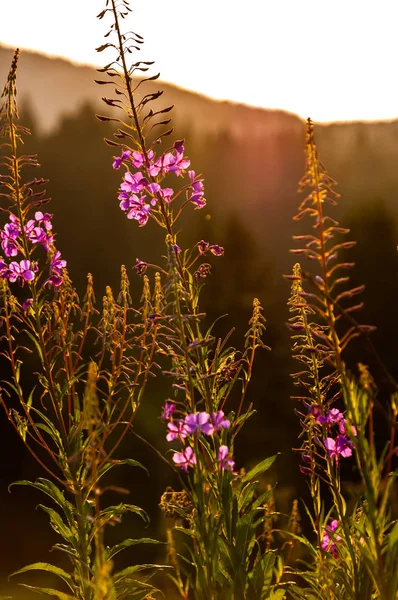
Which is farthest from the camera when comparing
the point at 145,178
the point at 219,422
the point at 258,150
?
the point at 258,150

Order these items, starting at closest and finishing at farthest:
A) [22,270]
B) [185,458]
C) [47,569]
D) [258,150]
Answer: [185,458] < [47,569] < [22,270] < [258,150]

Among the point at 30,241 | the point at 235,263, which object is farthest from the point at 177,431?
the point at 235,263

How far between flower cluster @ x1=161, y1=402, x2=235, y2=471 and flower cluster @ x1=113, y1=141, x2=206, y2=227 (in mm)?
1281

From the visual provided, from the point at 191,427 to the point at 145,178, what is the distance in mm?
1554

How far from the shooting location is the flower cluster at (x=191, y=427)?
10.9 feet

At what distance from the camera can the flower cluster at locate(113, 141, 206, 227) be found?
411 cm

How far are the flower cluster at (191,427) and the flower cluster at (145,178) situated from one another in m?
1.28

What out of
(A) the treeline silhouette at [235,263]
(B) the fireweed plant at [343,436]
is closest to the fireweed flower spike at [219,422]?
(B) the fireweed plant at [343,436]

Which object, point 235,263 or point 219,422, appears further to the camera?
point 235,263

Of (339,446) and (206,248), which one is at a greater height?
(206,248)

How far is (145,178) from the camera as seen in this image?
4.13 metres

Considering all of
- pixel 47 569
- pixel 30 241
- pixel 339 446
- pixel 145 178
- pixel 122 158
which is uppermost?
pixel 122 158

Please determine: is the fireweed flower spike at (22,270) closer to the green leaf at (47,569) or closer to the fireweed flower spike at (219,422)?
the fireweed flower spike at (219,422)

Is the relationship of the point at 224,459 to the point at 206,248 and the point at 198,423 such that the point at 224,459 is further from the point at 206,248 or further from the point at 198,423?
the point at 206,248
